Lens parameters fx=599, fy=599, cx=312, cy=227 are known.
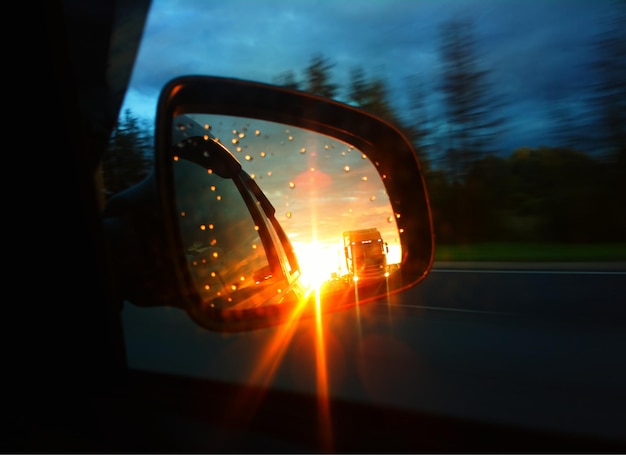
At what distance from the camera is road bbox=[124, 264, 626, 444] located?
3752 mm

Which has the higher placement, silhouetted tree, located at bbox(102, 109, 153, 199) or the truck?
silhouetted tree, located at bbox(102, 109, 153, 199)

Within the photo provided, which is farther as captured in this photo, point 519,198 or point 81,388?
point 519,198

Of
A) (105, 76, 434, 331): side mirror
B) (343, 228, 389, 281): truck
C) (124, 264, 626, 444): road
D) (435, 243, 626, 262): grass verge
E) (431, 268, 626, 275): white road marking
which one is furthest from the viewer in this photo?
(435, 243, 626, 262): grass verge

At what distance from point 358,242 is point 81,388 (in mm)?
1449

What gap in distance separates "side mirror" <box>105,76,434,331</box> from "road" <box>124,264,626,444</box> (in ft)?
1.71

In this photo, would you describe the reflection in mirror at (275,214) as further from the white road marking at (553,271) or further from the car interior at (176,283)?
the white road marking at (553,271)

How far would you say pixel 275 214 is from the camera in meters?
3.09

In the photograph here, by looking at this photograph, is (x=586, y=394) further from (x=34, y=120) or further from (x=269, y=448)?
(x=34, y=120)

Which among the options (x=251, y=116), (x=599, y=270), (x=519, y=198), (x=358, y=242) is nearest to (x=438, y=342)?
(x=358, y=242)

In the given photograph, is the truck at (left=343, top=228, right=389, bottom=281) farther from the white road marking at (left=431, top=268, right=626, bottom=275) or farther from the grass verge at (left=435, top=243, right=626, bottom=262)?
the grass verge at (left=435, top=243, right=626, bottom=262)

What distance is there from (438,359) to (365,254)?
89.9 inches

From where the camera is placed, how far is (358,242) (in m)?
3.05

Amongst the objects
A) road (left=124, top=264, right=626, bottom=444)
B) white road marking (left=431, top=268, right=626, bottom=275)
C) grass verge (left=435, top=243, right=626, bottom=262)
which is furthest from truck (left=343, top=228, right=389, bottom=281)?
grass verge (left=435, top=243, right=626, bottom=262)

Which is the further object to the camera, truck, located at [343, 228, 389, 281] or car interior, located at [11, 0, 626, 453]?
truck, located at [343, 228, 389, 281]
